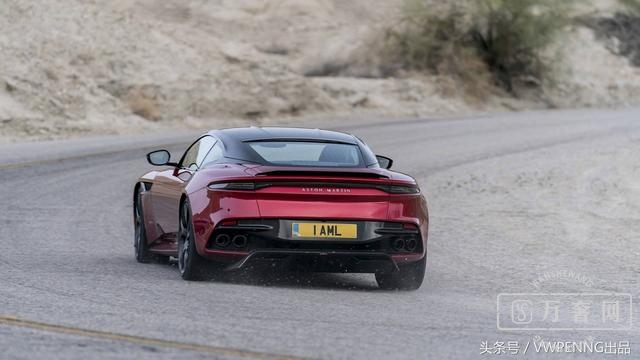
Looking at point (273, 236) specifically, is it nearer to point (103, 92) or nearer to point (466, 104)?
point (103, 92)

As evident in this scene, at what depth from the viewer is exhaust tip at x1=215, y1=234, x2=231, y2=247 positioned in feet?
35.1

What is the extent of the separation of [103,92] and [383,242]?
1089 inches

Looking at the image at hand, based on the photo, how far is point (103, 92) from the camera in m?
37.6

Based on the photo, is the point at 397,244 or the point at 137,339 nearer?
the point at 137,339

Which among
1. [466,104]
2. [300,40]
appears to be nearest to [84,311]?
[466,104]

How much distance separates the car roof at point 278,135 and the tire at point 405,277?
1.19 metres

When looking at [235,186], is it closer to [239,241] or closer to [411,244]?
[239,241]

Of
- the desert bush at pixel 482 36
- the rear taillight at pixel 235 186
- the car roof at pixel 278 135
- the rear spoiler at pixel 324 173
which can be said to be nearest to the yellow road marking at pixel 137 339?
the rear taillight at pixel 235 186

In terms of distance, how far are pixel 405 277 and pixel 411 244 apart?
32 centimetres

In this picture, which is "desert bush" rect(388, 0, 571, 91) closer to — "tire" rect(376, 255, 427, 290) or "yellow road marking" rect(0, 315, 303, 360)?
"tire" rect(376, 255, 427, 290)

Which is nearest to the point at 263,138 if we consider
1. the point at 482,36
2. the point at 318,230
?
the point at 318,230

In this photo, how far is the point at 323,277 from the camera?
12.1m

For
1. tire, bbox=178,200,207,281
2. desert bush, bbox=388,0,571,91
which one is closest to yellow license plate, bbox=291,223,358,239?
tire, bbox=178,200,207,281

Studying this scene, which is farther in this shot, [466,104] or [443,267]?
[466,104]
